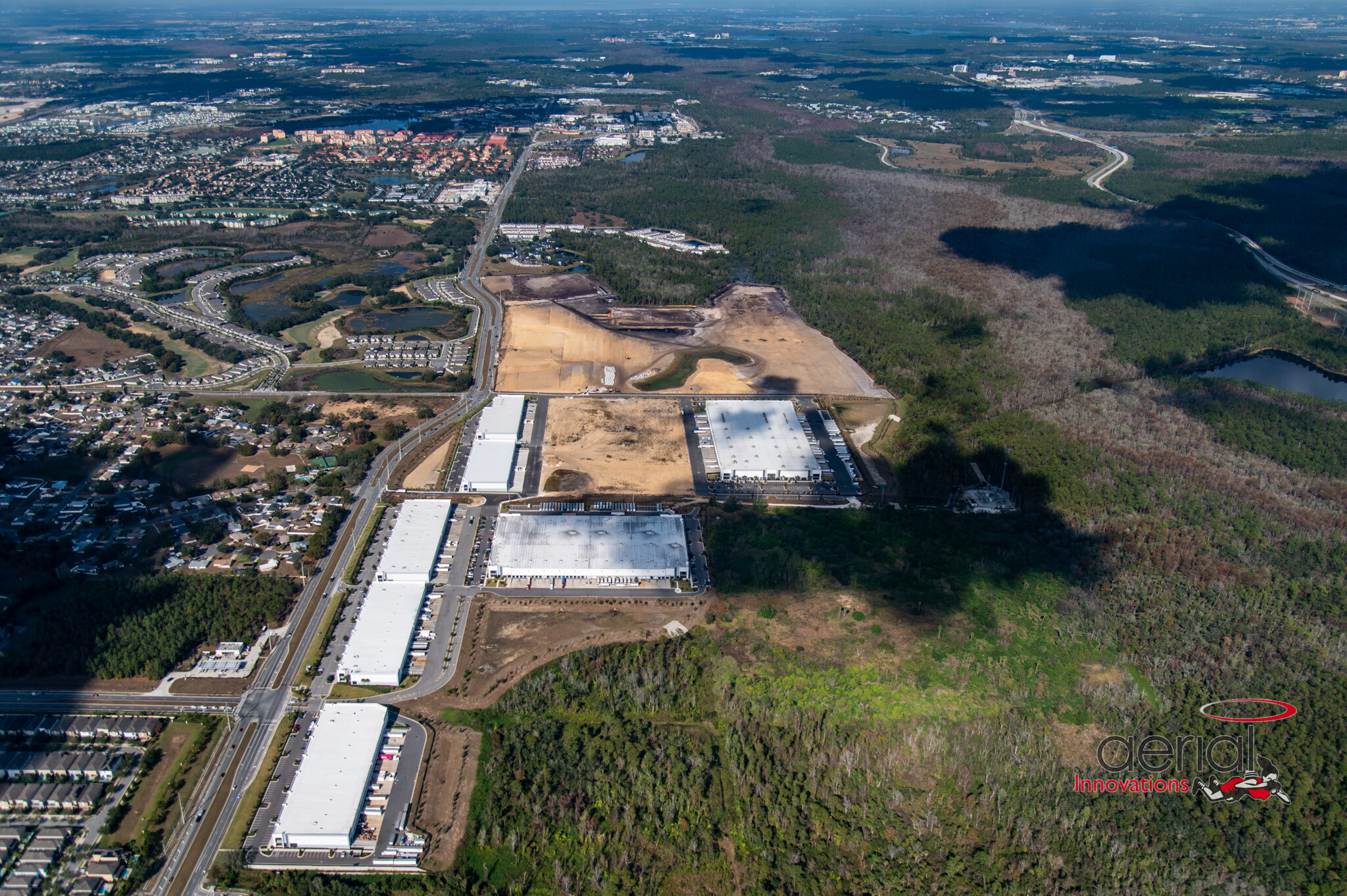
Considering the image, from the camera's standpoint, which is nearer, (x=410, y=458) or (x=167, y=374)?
(x=410, y=458)

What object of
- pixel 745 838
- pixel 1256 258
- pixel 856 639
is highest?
pixel 1256 258

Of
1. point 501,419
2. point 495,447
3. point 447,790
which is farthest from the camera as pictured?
point 501,419

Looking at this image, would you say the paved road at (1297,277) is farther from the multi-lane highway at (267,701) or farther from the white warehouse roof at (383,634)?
the white warehouse roof at (383,634)

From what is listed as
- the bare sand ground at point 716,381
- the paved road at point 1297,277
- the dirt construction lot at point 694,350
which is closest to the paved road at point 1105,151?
the paved road at point 1297,277

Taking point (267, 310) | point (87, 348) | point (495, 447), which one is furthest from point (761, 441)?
point (87, 348)

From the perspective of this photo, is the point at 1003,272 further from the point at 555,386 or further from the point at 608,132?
the point at 608,132

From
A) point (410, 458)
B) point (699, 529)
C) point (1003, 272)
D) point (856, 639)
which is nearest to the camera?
point (856, 639)

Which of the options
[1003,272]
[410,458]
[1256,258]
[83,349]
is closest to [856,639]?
[410,458]

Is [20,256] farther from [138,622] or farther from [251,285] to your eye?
[138,622]
